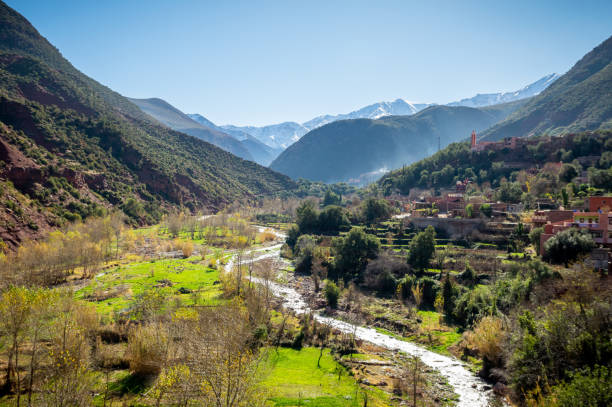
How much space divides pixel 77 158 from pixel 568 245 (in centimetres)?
9671

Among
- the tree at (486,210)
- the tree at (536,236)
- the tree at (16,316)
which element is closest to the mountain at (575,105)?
the tree at (486,210)

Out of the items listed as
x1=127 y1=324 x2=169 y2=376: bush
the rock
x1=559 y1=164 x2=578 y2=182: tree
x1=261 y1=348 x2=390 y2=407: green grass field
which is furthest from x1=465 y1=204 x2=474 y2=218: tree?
x1=127 y1=324 x2=169 y2=376: bush

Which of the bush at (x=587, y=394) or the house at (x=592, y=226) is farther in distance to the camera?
the house at (x=592, y=226)

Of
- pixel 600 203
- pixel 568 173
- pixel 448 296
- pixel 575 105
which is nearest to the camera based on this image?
pixel 448 296

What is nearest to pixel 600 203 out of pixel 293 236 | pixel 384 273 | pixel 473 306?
pixel 473 306

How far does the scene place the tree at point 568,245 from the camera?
102ft

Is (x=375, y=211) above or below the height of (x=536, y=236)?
above

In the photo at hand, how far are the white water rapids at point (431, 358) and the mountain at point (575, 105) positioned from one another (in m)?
113

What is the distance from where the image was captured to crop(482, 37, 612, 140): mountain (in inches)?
4422

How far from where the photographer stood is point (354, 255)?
47.5 meters

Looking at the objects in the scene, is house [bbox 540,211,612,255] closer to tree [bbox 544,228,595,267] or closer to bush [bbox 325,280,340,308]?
tree [bbox 544,228,595,267]

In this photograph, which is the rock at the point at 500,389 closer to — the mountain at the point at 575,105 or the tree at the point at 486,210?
the tree at the point at 486,210

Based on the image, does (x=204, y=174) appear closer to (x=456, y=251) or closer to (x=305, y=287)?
(x=305, y=287)

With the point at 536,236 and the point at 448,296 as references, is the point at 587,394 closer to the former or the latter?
the point at 448,296
